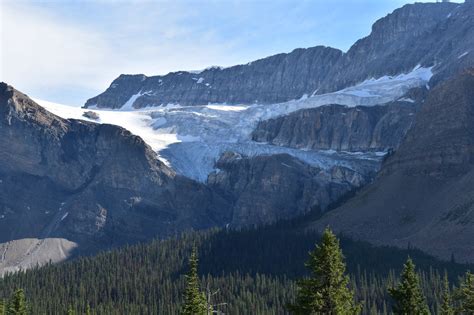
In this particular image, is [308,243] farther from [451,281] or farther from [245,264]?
[451,281]

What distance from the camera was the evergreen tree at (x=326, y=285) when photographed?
107 ft

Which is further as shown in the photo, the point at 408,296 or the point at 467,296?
the point at 408,296

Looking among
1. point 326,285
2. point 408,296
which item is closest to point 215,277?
point 408,296

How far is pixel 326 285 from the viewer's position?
33.1m

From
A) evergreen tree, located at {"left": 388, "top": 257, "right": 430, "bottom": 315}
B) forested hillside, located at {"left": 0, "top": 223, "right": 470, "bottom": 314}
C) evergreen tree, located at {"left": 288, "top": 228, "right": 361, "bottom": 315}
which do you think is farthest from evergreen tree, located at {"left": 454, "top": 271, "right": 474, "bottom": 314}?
forested hillside, located at {"left": 0, "top": 223, "right": 470, "bottom": 314}

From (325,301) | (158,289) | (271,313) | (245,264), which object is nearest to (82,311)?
(158,289)

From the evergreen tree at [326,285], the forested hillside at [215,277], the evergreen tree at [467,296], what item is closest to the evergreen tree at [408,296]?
the evergreen tree at [467,296]

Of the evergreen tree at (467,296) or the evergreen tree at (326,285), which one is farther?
the evergreen tree at (467,296)

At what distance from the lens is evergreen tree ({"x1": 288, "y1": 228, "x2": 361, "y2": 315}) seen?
107ft

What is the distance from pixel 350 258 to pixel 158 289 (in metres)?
49.3

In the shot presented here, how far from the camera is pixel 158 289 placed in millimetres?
152625

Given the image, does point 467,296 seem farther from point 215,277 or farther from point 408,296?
point 215,277

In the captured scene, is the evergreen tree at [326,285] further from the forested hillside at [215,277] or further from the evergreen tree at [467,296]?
the forested hillside at [215,277]

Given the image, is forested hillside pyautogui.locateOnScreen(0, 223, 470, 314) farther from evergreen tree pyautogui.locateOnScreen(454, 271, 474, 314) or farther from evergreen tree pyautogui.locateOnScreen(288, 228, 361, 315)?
evergreen tree pyautogui.locateOnScreen(288, 228, 361, 315)
